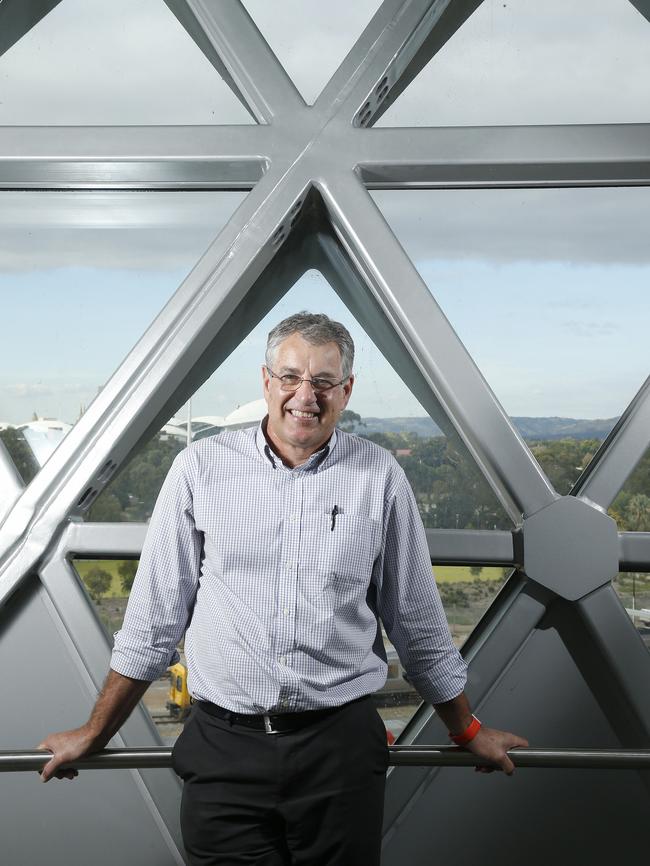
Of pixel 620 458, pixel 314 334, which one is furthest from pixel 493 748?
pixel 620 458

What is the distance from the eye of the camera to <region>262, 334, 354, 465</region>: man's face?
171 cm

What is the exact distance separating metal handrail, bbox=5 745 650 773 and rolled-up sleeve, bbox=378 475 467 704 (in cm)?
13

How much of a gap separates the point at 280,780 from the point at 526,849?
144cm

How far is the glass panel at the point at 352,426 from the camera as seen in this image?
280 centimetres

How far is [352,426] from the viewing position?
2.84m

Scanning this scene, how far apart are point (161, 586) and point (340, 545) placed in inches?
14.8

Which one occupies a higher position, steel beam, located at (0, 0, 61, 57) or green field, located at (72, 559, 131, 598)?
steel beam, located at (0, 0, 61, 57)

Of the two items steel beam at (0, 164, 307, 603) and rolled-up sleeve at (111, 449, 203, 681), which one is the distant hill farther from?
rolled-up sleeve at (111, 449, 203, 681)

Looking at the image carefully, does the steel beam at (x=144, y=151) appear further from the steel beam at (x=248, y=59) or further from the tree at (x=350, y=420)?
the tree at (x=350, y=420)

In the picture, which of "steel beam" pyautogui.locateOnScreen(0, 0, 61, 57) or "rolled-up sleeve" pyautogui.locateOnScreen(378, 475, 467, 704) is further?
"steel beam" pyautogui.locateOnScreen(0, 0, 61, 57)

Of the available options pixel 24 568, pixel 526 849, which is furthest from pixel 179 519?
pixel 526 849

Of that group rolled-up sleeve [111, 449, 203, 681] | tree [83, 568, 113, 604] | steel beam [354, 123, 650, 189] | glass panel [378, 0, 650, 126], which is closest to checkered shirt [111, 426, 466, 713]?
rolled-up sleeve [111, 449, 203, 681]

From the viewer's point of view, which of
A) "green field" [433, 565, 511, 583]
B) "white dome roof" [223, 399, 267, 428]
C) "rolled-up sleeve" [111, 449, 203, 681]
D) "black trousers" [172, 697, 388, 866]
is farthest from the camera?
"white dome roof" [223, 399, 267, 428]

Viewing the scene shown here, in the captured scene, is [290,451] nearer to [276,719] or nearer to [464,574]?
[276,719]
